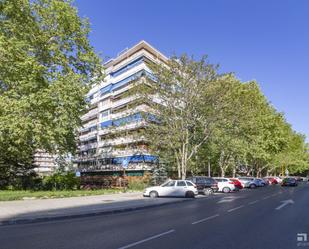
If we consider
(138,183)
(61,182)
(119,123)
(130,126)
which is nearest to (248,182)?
(138,183)

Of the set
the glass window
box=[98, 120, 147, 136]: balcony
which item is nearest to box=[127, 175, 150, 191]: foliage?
box=[98, 120, 147, 136]: balcony

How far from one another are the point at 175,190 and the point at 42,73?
45.6 ft

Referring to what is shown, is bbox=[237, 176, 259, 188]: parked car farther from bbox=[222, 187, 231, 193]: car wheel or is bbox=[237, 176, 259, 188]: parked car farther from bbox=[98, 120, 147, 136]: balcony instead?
bbox=[98, 120, 147, 136]: balcony

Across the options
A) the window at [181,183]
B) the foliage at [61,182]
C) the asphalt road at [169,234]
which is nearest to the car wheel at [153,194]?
the window at [181,183]

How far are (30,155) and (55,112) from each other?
11.4 metres

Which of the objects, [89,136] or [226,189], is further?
[89,136]

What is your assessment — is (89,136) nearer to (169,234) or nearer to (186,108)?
(186,108)

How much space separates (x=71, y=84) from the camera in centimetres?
2789

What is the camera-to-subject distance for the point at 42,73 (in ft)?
→ 93.2

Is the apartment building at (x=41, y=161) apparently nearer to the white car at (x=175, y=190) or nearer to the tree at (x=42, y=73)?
the tree at (x=42, y=73)

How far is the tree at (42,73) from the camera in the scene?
2541 centimetres

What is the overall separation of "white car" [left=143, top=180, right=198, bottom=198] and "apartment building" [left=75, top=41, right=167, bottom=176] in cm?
1353

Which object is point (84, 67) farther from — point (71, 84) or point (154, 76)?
point (154, 76)

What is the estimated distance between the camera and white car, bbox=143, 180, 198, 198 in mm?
29500
